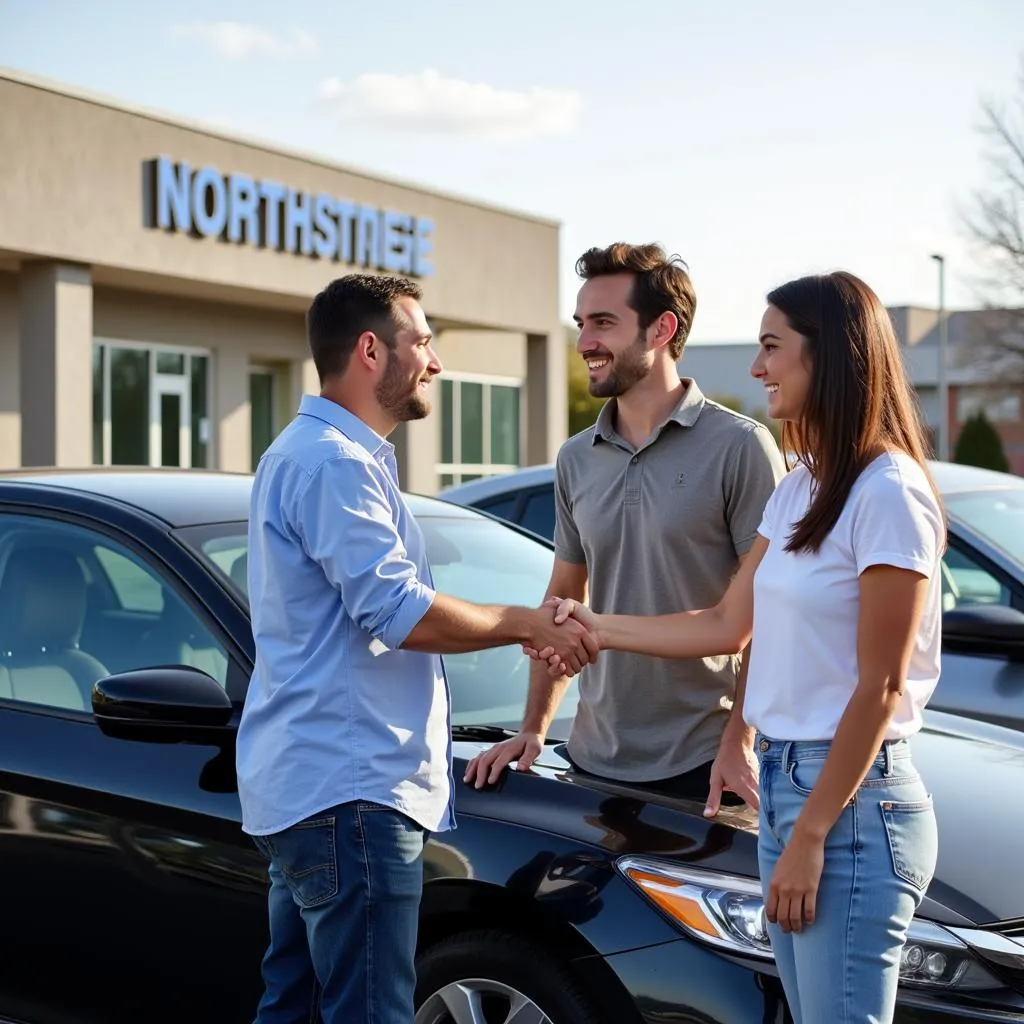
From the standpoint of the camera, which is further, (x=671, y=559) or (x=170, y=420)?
(x=170, y=420)

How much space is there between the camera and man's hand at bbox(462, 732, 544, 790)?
123 inches

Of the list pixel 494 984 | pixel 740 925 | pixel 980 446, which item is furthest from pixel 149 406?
pixel 980 446

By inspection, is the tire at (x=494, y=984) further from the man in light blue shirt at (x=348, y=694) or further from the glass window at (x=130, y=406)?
the glass window at (x=130, y=406)

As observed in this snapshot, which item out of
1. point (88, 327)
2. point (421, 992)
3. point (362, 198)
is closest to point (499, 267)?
point (362, 198)

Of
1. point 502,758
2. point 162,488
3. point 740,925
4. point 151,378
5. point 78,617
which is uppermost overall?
point 151,378

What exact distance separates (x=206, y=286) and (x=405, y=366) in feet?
59.4

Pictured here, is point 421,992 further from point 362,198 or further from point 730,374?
point 730,374

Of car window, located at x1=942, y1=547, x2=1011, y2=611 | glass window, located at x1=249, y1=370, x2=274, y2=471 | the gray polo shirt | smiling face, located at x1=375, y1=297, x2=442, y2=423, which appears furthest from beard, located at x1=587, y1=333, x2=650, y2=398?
glass window, located at x1=249, y1=370, x2=274, y2=471

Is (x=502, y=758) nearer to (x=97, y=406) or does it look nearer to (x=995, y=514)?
(x=995, y=514)

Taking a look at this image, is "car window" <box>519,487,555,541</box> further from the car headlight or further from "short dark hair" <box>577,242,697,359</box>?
the car headlight

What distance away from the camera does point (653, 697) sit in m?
3.24

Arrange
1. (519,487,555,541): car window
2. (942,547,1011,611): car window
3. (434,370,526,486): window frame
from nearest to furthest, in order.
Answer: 1. (942,547,1011,611): car window
2. (519,487,555,541): car window
3. (434,370,526,486): window frame

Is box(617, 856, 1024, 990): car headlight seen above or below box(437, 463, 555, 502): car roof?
below

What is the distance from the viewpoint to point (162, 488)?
3.98 meters
